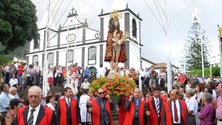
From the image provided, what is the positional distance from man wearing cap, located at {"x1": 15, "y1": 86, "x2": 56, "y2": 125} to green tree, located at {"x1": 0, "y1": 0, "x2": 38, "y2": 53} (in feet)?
51.6

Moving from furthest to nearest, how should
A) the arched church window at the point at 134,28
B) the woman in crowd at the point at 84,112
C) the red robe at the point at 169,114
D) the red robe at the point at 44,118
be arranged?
1. the arched church window at the point at 134,28
2. the woman in crowd at the point at 84,112
3. the red robe at the point at 169,114
4. the red robe at the point at 44,118

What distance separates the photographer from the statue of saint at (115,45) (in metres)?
14.9

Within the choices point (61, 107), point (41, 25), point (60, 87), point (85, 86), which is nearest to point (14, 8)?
point (60, 87)

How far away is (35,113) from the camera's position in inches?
170

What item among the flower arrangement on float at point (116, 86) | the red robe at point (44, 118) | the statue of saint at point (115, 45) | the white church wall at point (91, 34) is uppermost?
the white church wall at point (91, 34)

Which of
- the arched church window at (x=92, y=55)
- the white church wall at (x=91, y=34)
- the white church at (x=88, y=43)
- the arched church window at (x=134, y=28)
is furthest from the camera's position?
the white church wall at (x=91, y=34)

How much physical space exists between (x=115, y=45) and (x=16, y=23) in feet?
29.0

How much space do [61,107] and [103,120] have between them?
45.1 inches

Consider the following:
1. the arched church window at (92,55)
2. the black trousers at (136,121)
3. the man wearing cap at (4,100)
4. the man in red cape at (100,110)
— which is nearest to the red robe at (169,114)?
the black trousers at (136,121)

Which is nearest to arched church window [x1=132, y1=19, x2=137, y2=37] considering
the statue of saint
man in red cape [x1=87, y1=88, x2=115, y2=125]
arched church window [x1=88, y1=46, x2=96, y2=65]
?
arched church window [x1=88, y1=46, x2=96, y2=65]

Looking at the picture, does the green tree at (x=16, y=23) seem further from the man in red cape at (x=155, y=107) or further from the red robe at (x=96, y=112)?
the man in red cape at (x=155, y=107)

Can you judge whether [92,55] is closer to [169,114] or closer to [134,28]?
[134,28]

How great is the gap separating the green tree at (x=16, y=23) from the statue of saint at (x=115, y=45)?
24.8ft

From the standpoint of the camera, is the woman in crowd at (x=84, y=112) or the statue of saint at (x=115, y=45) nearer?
the woman in crowd at (x=84, y=112)
